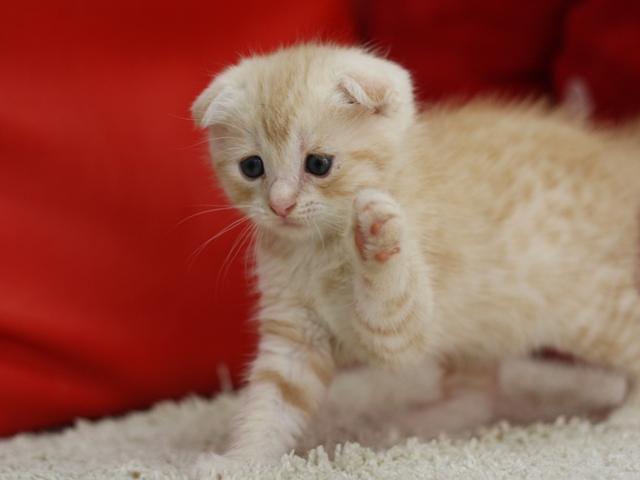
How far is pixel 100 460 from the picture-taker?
47.4 inches

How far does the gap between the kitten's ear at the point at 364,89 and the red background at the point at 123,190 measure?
1.29 ft

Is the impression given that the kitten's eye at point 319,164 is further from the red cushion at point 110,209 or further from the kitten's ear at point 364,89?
the red cushion at point 110,209

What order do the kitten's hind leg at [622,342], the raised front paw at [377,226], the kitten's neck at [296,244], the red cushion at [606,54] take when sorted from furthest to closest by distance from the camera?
the red cushion at [606,54] < the kitten's hind leg at [622,342] < the kitten's neck at [296,244] < the raised front paw at [377,226]

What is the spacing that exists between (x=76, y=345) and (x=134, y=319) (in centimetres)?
14

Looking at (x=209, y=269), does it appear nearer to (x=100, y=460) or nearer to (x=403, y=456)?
(x=100, y=460)

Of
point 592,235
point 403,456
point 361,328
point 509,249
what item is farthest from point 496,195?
point 403,456

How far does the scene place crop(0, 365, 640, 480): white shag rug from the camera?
1021 mm

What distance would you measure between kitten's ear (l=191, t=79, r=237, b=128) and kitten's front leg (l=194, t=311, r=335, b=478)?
0.38 metres

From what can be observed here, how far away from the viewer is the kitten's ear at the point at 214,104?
112 cm

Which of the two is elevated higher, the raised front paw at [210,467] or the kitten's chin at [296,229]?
the kitten's chin at [296,229]

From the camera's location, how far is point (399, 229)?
0.98 metres

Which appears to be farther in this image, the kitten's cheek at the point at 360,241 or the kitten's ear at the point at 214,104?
the kitten's ear at the point at 214,104

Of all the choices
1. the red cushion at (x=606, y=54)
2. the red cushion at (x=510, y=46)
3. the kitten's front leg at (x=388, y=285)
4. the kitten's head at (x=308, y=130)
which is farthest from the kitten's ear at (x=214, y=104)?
the red cushion at (x=606, y=54)

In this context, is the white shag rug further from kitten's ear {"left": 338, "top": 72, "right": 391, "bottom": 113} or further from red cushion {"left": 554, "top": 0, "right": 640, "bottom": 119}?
red cushion {"left": 554, "top": 0, "right": 640, "bottom": 119}
